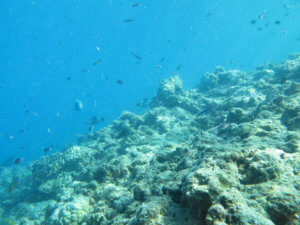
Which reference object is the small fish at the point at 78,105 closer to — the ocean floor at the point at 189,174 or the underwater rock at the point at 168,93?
the ocean floor at the point at 189,174

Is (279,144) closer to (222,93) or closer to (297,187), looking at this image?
(297,187)

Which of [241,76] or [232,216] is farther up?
[241,76]

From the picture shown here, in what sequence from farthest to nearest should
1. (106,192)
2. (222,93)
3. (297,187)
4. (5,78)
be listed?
(5,78) < (222,93) < (106,192) < (297,187)

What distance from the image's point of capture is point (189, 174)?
8.80 feet

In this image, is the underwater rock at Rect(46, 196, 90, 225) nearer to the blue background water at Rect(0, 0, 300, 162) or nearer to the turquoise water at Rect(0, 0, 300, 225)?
the turquoise water at Rect(0, 0, 300, 225)

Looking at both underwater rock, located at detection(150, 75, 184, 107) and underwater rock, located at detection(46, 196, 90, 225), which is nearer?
underwater rock, located at detection(46, 196, 90, 225)

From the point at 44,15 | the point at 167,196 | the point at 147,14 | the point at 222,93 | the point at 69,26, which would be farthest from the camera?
the point at 69,26

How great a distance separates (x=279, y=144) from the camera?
13.3ft

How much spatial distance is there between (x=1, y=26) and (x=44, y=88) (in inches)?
4690

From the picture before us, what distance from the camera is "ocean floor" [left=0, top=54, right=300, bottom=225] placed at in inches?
87.3

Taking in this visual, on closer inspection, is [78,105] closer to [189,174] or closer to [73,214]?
[73,214]

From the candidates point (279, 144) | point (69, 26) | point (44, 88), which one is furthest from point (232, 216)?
point (44, 88)

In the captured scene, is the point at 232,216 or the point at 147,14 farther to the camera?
the point at 147,14

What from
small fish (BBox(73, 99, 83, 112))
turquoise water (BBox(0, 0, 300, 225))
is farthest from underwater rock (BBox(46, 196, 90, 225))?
small fish (BBox(73, 99, 83, 112))
